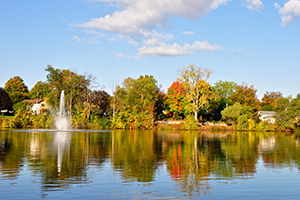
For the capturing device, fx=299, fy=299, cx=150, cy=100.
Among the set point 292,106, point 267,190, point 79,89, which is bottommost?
point 267,190

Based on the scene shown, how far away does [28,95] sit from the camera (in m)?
124

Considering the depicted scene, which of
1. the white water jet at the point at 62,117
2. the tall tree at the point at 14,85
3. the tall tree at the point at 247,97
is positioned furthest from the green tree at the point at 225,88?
the tall tree at the point at 14,85

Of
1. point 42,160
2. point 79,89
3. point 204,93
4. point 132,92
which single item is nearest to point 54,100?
point 79,89

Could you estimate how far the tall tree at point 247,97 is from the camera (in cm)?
10188

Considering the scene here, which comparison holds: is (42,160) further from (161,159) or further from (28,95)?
(28,95)

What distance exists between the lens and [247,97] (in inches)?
4090

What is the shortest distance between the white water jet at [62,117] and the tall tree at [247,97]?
188 ft

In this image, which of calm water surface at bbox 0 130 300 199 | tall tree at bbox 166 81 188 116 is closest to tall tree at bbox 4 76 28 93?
tall tree at bbox 166 81 188 116

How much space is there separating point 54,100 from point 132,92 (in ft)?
71.9

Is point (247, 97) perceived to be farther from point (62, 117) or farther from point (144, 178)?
point (144, 178)

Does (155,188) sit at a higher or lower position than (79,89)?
lower

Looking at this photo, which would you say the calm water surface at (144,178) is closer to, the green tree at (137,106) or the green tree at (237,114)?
the green tree at (237,114)

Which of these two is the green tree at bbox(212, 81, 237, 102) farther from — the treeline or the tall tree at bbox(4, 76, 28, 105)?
the tall tree at bbox(4, 76, 28, 105)

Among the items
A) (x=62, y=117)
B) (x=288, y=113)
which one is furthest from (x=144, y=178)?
(x=288, y=113)
